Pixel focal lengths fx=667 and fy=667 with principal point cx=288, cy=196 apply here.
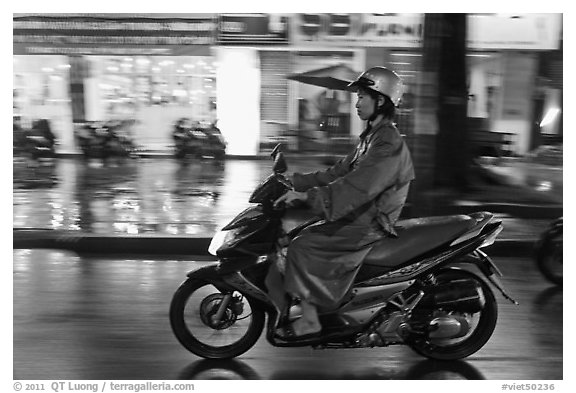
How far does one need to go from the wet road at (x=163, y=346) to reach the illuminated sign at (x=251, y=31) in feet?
13.0

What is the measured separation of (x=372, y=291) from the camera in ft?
13.1

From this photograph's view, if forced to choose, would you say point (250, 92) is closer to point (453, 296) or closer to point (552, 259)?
point (552, 259)

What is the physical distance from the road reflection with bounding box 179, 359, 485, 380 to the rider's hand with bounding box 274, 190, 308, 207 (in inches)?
42.7

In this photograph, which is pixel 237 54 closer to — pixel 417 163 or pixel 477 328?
pixel 417 163

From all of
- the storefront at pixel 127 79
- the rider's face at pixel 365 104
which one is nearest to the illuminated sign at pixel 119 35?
the storefront at pixel 127 79

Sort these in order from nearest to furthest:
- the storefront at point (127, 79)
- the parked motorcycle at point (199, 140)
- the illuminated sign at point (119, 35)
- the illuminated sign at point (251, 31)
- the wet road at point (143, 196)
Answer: the wet road at point (143, 196)
the illuminated sign at point (119, 35)
the illuminated sign at point (251, 31)
the storefront at point (127, 79)
the parked motorcycle at point (199, 140)

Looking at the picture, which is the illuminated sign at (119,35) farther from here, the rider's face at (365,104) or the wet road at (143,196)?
the rider's face at (365,104)

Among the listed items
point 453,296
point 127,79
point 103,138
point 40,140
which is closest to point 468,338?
point 453,296

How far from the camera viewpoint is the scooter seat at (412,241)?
3953 mm

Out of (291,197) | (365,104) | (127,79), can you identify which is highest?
(127,79)

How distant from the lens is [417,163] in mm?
6781

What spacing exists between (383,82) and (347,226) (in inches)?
34.0
